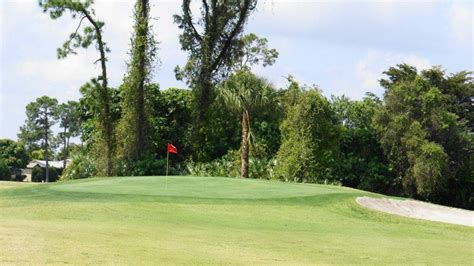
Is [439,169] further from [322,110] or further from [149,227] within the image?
[149,227]

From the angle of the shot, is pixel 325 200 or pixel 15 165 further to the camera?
pixel 15 165

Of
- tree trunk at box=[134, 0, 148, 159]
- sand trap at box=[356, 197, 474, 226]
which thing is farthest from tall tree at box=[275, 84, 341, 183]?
tree trunk at box=[134, 0, 148, 159]

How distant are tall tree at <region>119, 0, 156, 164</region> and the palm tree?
598 cm

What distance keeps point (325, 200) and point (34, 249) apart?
1418cm

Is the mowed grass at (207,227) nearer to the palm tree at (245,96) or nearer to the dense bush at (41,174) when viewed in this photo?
the palm tree at (245,96)

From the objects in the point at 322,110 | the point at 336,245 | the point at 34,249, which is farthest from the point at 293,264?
the point at 322,110

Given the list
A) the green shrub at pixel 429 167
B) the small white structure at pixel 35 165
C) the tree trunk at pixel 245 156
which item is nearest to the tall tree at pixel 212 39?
the tree trunk at pixel 245 156

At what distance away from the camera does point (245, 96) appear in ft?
119

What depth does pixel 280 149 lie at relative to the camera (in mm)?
35156

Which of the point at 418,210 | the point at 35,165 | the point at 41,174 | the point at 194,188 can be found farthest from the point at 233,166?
the point at 35,165

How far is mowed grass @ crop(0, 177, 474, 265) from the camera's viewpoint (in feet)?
34.8

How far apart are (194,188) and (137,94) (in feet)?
58.3

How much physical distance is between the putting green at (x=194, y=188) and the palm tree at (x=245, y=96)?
8.83 meters

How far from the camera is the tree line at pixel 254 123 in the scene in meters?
34.8
